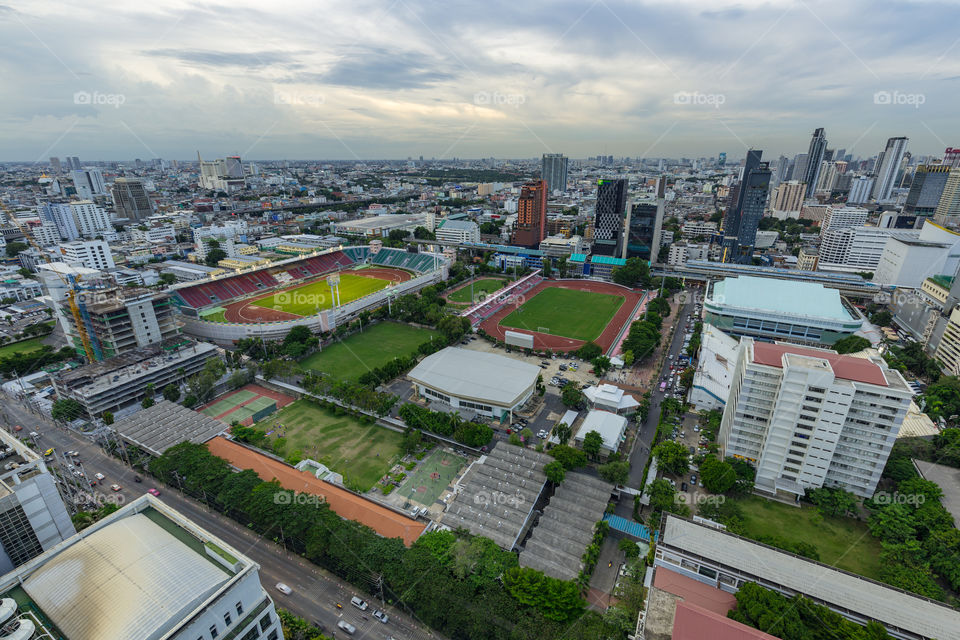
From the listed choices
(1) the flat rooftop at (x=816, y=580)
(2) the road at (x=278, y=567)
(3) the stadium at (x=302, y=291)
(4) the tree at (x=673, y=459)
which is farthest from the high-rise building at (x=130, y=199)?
(1) the flat rooftop at (x=816, y=580)

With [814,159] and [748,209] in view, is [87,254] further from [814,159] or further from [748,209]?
[814,159]

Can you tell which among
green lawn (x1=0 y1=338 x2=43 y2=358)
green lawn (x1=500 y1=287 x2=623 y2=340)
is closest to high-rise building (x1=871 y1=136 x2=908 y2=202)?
green lawn (x1=500 y1=287 x2=623 y2=340)

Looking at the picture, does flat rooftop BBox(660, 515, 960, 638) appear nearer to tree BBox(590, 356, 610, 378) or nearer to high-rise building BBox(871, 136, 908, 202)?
tree BBox(590, 356, 610, 378)

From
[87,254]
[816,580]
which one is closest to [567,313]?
[816,580]

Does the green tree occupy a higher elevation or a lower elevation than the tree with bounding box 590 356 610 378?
higher

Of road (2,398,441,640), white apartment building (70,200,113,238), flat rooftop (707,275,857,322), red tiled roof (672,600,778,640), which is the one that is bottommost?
road (2,398,441,640)

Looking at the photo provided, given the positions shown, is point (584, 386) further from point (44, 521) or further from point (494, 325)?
point (44, 521)

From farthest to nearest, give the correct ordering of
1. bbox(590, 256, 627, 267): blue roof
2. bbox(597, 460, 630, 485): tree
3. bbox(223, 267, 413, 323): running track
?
bbox(590, 256, 627, 267): blue roof
bbox(223, 267, 413, 323): running track
bbox(597, 460, 630, 485): tree
